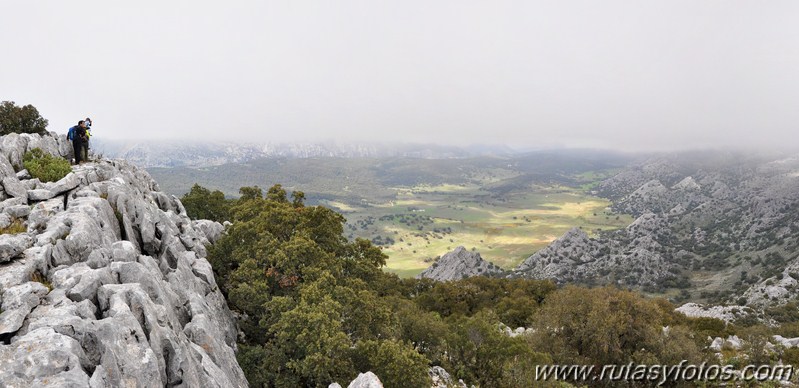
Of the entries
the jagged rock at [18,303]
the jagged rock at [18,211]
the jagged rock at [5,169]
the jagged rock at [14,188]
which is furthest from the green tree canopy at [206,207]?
the jagged rock at [18,303]

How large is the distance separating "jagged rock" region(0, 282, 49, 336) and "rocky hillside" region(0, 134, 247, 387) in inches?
1.6

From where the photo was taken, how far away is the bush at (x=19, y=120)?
152 ft

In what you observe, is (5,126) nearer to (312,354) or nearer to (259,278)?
(259,278)

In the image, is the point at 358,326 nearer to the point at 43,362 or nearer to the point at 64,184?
the point at 43,362

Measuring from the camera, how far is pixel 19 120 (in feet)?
153

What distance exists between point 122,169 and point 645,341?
202 feet

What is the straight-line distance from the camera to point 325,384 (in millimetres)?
26797

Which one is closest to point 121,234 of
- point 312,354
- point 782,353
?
point 312,354

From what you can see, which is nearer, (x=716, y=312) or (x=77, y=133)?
(x=77, y=133)

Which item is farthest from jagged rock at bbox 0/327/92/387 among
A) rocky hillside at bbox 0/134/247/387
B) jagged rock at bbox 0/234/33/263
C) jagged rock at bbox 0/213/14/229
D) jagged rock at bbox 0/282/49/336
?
jagged rock at bbox 0/213/14/229

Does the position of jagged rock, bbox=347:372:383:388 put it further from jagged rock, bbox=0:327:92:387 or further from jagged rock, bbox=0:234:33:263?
jagged rock, bbox=0:234:33:263

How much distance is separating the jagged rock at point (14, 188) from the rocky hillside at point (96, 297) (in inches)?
3.3

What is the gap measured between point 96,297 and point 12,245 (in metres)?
5.62

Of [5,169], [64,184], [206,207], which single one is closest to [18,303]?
[64,184]
